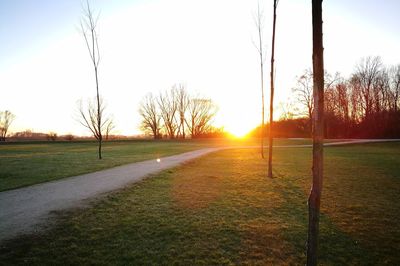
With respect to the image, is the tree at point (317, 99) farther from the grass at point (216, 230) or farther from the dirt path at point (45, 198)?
the dirt path at point (45, 198)

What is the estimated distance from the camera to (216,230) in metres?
5.63

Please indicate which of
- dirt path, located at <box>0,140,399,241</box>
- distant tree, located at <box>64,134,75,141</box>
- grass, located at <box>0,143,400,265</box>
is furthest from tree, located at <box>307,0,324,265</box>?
distant tree, located at <box>64,134,75,141</box>

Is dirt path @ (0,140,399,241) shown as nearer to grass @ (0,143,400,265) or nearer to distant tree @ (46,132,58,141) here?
grass @ (0,143,400,265)

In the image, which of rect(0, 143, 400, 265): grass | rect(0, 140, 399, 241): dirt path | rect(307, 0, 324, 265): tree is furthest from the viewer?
rect(0, 140, 399, 241): dirt path

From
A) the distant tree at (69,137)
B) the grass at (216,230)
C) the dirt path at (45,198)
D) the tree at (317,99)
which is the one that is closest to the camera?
the tree at (317,99)

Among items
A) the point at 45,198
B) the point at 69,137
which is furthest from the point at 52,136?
the point at 45,198

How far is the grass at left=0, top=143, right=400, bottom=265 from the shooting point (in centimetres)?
446

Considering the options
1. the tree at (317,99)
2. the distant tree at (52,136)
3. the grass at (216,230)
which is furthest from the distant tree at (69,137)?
the tree at (317,99)

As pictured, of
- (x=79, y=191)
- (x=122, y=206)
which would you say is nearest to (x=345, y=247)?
(x=122, y=206)

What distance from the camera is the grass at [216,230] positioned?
4465 mm

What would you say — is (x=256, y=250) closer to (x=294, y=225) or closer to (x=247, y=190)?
(x=294, y=225)

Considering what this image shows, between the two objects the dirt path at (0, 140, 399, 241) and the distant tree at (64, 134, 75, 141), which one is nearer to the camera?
the dirt path at (0, 140, 399, 241)

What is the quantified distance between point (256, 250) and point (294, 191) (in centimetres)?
526

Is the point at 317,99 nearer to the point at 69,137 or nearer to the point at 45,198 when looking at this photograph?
the point at 45,198
